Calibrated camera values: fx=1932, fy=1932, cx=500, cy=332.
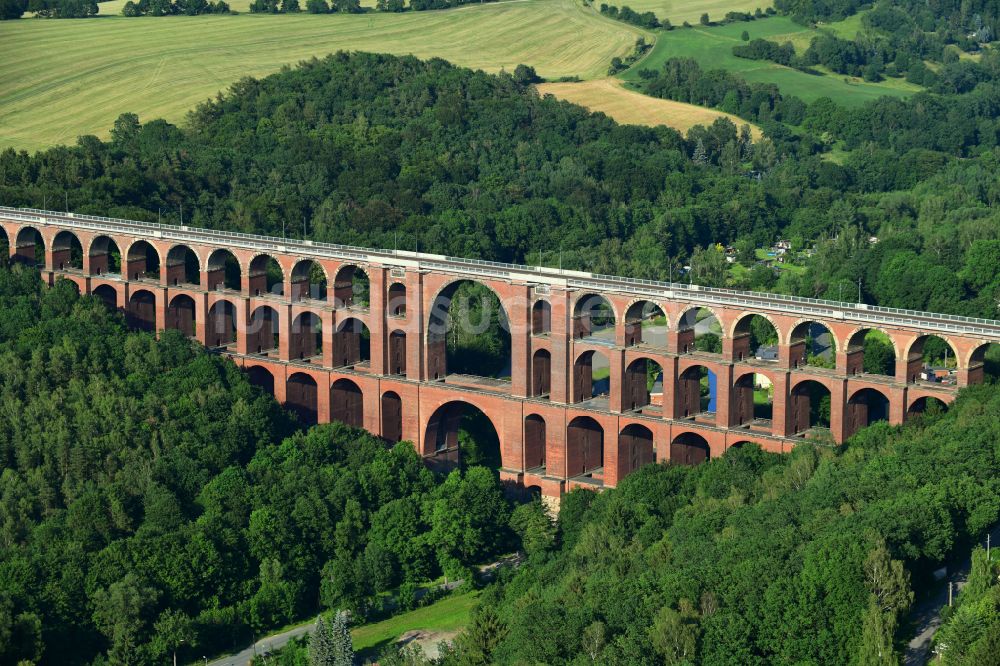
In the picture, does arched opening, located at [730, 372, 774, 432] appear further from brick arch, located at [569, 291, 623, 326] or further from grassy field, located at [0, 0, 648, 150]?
grassy field, located at [0, 0, 648, 150]

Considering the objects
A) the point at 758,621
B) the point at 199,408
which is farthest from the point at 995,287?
the point at 758,621

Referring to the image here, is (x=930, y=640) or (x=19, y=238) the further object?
(x=19, y=238)

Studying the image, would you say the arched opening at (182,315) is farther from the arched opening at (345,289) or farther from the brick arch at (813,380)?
the brick arch at (813,380)

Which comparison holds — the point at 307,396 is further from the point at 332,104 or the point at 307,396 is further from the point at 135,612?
the point at 332,104

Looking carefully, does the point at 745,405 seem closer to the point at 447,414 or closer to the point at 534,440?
the point at 534,440

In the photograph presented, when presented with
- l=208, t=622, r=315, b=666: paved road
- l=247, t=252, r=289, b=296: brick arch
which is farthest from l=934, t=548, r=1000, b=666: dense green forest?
l=247, t=252, r=289, b=296: brick arch

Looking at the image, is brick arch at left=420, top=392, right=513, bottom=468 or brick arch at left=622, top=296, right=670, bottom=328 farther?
brick arch at left=420, top=392, right=513, bottom=468
